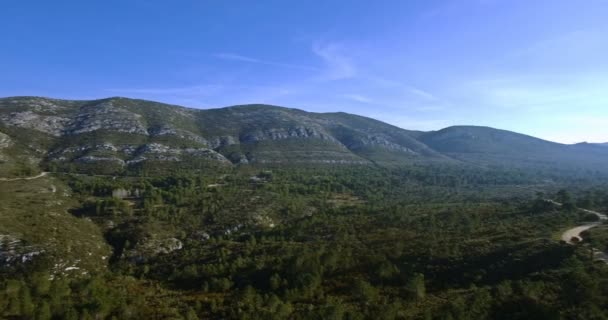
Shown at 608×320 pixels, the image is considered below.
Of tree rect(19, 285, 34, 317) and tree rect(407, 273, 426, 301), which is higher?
tree rect(407, 273, 426, 301)

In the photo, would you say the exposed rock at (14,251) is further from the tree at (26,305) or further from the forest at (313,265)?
the tree at (26,305)

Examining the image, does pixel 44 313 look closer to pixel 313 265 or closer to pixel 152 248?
pixel 313 265

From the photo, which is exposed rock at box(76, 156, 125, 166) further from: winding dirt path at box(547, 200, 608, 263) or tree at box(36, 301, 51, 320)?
winding dirt path at box(547, 200, 608, 263)

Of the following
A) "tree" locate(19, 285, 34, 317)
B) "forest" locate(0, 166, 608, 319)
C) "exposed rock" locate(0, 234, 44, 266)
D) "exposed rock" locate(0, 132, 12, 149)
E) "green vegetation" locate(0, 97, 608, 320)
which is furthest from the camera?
"exposed rock" locate(0, 132, 12, 149)

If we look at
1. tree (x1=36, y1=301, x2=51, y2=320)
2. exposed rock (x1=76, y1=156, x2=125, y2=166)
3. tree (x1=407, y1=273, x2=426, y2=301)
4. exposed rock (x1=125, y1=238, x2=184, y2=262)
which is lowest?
exposed rock (x1=125, y1=238, x2=184, y2=262)

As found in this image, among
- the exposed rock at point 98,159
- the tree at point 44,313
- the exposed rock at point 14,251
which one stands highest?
the exposed rock at point 98,159

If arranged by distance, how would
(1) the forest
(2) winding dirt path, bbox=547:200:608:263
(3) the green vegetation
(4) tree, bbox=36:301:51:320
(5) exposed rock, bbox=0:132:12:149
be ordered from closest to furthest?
(4) tree, bbox=36:301:51:320 → (1) the forest → (3) the green vegetation → (2) winding dirt path, bbox=547:200:608:263 → (5) exposed rock, bbox=0:132:12:149

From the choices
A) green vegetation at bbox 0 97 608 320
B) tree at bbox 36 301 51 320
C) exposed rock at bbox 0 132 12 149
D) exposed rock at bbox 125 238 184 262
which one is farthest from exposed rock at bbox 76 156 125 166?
tree at bbox 36 301 51 320

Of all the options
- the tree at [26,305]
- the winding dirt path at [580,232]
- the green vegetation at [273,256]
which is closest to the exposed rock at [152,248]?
the green vegetation at [273,256]

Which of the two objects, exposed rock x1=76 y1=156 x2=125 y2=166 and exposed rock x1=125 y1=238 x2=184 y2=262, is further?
exposed rock x1=76 y1=156 x2=125 y2=166

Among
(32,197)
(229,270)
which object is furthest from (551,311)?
(32,197)

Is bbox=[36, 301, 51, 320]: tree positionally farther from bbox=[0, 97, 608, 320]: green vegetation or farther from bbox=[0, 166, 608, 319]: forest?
bbox=[0, 97, 608, 320]: green vegetation

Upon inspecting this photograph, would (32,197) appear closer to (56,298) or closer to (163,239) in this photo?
(163,239)

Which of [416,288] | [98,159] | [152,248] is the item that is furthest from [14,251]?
[98,159]
